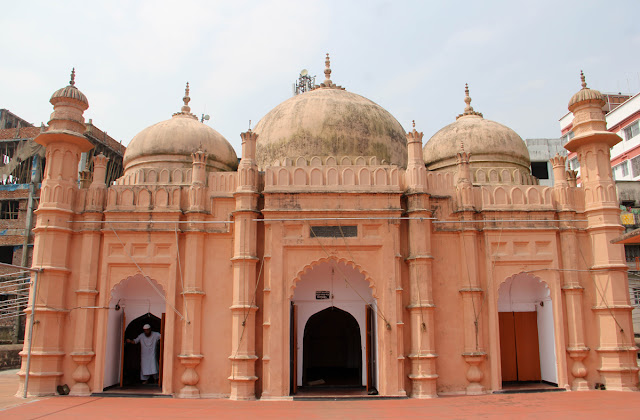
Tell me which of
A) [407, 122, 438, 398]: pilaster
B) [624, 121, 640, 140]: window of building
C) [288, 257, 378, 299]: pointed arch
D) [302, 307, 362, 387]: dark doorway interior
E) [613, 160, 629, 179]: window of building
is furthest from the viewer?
[613, 160, 629, 179]: window of building

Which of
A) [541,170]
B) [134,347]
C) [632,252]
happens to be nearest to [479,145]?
[134,347]

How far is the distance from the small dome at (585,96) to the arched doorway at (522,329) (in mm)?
4665

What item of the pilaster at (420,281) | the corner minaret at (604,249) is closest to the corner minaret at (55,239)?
the pilaster at (420,281)

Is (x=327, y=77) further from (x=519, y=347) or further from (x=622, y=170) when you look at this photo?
(x=622, y=170)

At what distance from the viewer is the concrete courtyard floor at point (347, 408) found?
9.30m

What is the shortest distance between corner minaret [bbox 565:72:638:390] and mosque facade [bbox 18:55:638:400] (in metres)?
0.04

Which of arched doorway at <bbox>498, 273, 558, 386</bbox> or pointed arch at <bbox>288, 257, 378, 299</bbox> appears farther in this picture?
arched doorway at <bbox>498, 273, 558, 386</bbox>

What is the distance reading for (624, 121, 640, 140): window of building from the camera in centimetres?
2839

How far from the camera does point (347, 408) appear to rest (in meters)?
10.2

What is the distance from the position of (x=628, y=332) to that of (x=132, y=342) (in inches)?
466

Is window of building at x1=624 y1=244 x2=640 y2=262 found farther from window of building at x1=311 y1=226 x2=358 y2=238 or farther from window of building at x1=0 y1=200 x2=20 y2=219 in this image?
window of building at x1=0 y1=200 x2=20 y2=219

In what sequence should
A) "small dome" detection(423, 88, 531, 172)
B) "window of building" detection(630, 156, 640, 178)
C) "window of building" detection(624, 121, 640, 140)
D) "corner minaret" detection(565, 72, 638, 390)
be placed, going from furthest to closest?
"window of building" detection(630, 156, 640, 178) < "window of building" detection(624, 121, 640, 140) < "small dome" detection(423, 88, 531, 172) < "corner minaret" detection(565, 72, 638, 390)

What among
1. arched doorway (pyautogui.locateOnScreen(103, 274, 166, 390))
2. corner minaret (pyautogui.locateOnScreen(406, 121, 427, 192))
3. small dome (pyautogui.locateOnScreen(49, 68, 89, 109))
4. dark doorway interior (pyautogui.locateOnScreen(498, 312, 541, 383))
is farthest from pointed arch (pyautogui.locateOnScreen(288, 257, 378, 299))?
small dome (pyautogui.locateOnScreen(49, 68, 89, 109))

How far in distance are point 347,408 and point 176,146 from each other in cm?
868
